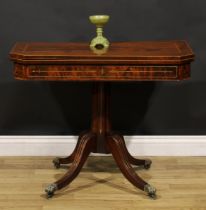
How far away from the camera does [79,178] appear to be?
3287 millimetres

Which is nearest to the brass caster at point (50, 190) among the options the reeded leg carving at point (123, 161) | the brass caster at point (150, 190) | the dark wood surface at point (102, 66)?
the reeded leg carving at point (123, 161)

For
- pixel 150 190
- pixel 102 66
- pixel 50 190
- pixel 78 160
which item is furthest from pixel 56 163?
pixel 102 66

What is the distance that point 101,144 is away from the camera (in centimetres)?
320

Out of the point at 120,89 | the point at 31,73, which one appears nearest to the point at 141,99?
the point at 120,89

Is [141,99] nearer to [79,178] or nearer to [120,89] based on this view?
[120,89]

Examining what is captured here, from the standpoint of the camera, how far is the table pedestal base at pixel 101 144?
121 inches

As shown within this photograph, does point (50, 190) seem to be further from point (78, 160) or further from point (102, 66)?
point (102, 66)

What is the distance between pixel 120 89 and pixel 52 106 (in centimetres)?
46

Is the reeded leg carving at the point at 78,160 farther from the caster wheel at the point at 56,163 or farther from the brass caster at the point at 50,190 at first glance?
the caster wheel at the point at 56,163

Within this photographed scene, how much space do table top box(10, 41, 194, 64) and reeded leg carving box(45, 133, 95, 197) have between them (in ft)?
1.76

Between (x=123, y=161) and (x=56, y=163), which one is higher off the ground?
(x=123, y=161)

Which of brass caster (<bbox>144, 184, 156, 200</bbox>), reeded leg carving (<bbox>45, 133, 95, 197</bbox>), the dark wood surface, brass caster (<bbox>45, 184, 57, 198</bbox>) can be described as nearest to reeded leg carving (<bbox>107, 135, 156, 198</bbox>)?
brass caster (<bbox>144, 184, 156, 200</bbox>)

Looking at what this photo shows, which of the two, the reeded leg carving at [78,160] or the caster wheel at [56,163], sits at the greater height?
the reeded leg carving at [78,160]

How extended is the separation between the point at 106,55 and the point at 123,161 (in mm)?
682
